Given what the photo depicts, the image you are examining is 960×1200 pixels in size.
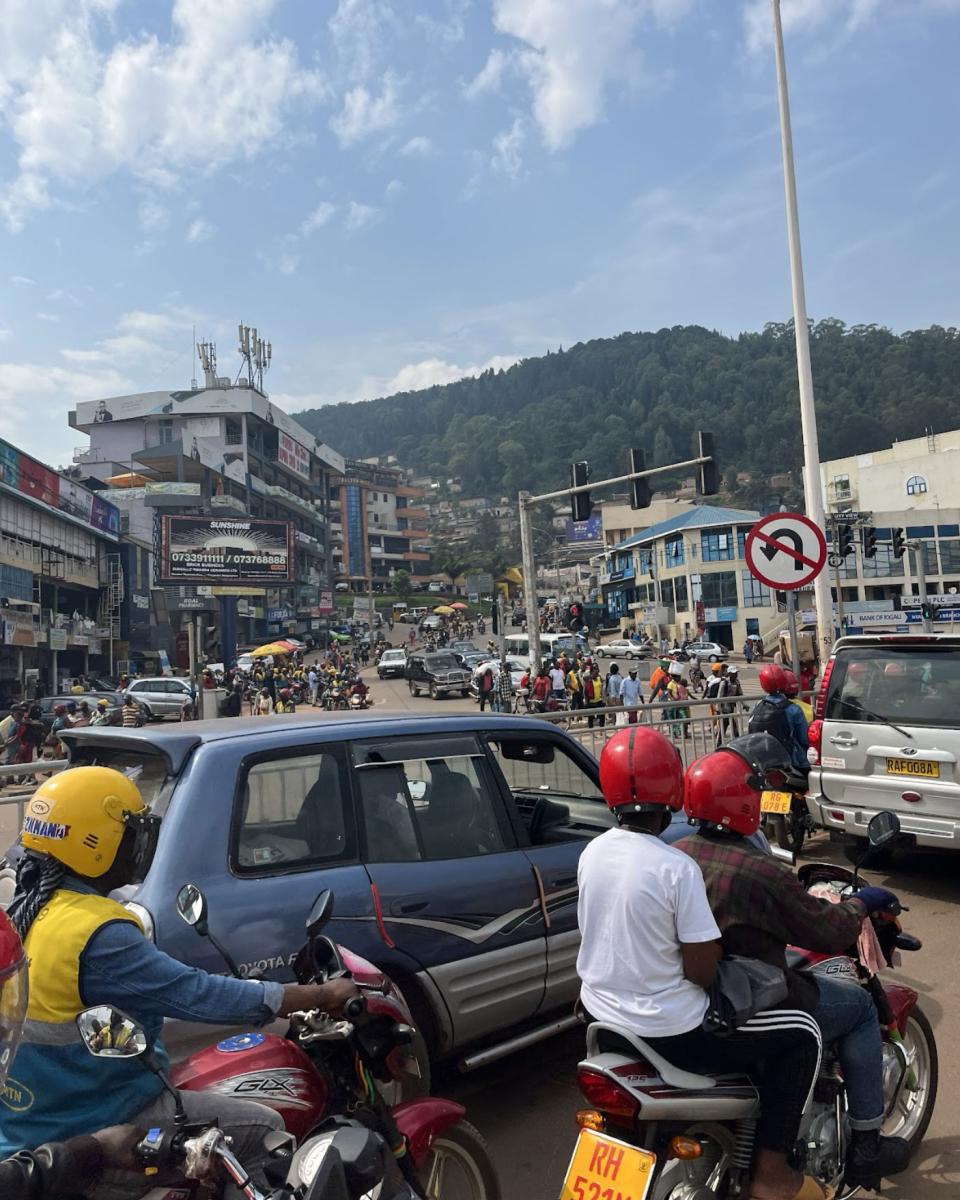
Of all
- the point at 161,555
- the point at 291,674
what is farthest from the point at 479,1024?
the point at 161,555

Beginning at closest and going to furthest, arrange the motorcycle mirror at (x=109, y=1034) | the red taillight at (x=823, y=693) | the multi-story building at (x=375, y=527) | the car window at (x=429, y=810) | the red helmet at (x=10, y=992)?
the red helmet at (x=10, y=992), the motorcycle mirror at (x=109, y=1034), the car window at (x=429, y=810), the red taillight at (x=823, y=693), the multi-story building at (x=375, y=527)

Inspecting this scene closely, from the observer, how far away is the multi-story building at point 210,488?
177 feet

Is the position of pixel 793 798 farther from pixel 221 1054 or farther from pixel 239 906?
pixel 221 1054

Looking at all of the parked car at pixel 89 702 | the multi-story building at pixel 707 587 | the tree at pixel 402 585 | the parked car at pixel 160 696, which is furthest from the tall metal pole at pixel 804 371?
the tree at pixel 402 585

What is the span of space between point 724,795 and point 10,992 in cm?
195

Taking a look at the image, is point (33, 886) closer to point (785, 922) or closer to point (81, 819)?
point (81, 819)

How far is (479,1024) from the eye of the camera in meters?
3.64

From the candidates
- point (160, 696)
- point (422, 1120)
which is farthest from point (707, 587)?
point (422, 1120)

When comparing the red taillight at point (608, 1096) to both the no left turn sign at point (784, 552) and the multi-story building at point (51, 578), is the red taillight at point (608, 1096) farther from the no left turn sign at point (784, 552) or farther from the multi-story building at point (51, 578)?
the multi-story building at point (51, 578)

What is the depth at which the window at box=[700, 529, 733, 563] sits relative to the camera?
64938 mm

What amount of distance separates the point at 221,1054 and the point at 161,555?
49498mm

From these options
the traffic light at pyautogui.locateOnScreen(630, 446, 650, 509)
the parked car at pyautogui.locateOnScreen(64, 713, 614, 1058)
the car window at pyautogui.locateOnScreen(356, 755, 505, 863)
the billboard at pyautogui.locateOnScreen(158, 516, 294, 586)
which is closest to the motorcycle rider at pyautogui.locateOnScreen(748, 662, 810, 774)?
the parked car at pyautogui.locateOnScreen(64, 713, 614, 1058)

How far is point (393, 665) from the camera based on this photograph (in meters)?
45.2

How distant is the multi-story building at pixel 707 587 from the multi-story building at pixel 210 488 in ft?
90.6
